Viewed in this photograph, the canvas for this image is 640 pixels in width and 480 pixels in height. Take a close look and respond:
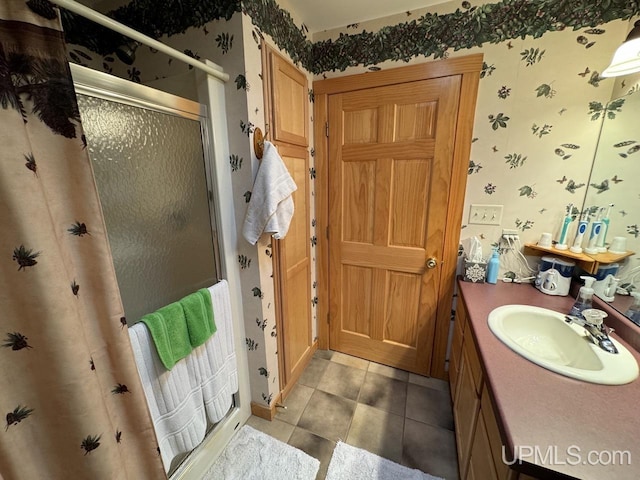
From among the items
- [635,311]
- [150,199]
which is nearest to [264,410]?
[150,199]

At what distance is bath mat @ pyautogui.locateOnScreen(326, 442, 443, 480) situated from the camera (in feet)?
4.10

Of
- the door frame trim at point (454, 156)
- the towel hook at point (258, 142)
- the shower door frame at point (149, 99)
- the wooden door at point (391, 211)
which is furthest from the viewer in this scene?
the wooden door at point (391, 211)

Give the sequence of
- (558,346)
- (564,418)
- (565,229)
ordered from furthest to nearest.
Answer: (565,229) < (558,346) < (564,418)

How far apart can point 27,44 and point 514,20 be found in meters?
1.96

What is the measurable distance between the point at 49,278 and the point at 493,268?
1.91 meters

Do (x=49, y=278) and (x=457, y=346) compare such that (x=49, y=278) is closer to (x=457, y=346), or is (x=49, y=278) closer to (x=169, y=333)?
(x=169, y=333)

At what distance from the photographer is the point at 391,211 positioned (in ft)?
5.68

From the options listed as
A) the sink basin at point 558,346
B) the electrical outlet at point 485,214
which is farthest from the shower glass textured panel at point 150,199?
the electrical outlet at point 485,214

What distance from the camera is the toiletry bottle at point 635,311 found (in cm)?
100

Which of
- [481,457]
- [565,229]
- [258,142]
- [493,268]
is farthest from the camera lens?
[493,268]

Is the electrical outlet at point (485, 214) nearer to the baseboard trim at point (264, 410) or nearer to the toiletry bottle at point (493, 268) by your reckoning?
the toiletry bottle at point (493, 268)

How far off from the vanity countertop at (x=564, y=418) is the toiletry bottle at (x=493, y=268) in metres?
0.60

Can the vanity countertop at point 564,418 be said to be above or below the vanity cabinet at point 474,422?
above

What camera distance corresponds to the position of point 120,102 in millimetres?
888
